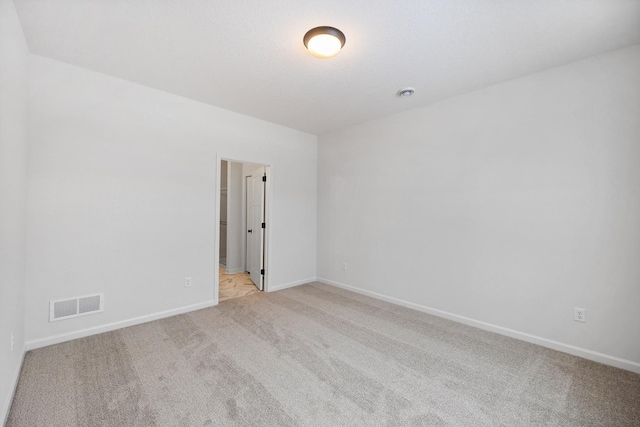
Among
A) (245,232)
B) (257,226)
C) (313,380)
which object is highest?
(257,226)

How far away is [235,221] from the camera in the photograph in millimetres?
5707

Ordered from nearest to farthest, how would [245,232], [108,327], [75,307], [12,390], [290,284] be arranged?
1. [12,390]
2. [75,307]
3. [108,327]
4. [290,284]
5. [245,232]

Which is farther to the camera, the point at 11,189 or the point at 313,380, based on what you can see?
the point at 313,380

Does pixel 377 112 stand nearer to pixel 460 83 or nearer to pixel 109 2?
pixel 460 83

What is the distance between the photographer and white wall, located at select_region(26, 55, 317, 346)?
2.50 m

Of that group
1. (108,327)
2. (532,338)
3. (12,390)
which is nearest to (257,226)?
(108,327)

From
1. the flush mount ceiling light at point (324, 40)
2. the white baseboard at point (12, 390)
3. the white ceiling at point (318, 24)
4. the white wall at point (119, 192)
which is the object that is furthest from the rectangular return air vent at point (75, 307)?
the flush mount ceiling light at point (324, 40)

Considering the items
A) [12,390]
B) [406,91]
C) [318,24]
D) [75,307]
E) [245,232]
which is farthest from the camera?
[245,232]

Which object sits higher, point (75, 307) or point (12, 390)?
point (75, 307)

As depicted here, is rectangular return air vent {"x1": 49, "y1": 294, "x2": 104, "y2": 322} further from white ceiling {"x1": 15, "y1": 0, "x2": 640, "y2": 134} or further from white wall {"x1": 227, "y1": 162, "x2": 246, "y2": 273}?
white wall {"x1": 227, "y1": 162, "x2": 246, "y2": 273}

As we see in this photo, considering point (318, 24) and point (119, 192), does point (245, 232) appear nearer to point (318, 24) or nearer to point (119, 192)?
point (119, 192)

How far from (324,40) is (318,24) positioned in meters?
0.11

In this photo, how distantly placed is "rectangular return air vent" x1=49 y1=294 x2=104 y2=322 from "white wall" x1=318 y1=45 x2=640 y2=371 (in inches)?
132

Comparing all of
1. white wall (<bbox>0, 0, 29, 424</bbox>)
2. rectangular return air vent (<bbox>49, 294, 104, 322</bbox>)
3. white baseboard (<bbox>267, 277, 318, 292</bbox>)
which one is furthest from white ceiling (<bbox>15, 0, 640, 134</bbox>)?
white baseboard (<bbox>267, 277, 318, 292</bbox>)
